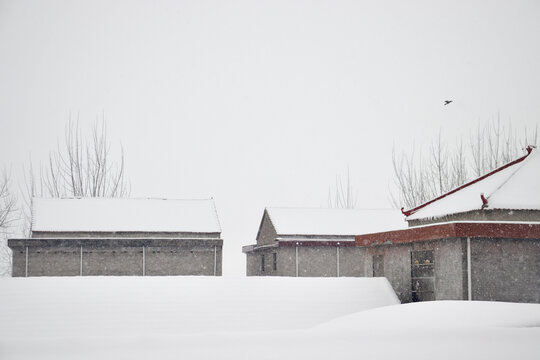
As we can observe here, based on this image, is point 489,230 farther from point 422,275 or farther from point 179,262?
point 179,262

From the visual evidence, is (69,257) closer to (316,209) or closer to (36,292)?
(36,292)

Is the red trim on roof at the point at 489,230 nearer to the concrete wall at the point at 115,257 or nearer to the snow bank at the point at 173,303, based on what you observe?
the snow bank at the point at 173,303

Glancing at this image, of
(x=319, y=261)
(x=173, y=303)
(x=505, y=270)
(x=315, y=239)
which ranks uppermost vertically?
(x=315, y=239)

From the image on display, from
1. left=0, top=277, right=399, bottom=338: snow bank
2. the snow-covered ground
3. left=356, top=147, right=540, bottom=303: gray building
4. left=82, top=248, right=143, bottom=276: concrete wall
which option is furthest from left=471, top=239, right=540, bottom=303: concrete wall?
left=82, top=248, right=143, bottom=276: concrete wall

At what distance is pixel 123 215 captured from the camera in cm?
3506

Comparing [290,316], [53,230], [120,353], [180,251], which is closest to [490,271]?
[290,316]

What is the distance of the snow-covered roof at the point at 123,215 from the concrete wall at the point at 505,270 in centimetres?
1841

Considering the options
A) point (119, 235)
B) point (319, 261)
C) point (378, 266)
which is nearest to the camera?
point (378, 266)

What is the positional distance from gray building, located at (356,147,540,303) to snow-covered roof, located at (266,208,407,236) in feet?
35.8

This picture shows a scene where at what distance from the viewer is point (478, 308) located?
→ 1112 centimetres

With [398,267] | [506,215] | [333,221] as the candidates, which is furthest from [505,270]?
[333,221]

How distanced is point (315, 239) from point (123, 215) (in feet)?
35.6

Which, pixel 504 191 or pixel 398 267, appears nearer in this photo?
pixel 504 191

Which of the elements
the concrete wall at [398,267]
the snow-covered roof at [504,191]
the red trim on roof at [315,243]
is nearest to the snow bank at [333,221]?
the red trim on roof at [315,243]
